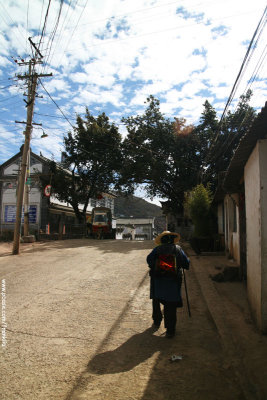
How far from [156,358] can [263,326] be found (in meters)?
1.74

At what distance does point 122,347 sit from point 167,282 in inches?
47.4

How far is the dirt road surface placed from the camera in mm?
3328

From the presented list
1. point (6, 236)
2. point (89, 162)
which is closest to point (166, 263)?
point (6, 236)

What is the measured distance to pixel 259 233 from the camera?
4.79 meters

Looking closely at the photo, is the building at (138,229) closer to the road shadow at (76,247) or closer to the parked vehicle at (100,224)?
the parked vehicle at (100,224)

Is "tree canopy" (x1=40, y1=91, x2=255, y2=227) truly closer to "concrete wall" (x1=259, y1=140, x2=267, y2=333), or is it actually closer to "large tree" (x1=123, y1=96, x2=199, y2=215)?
"large tree" (x1=123, y1=96, x2=199, y2=215)

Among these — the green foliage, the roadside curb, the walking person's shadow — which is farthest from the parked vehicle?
the walking person's shadow

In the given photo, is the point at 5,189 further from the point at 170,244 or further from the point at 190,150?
the point at 170,244

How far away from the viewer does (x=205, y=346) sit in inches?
178

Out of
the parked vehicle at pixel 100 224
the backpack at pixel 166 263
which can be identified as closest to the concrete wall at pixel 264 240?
the backpack at pixel 166 263

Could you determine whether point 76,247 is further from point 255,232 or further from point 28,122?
point 255,232

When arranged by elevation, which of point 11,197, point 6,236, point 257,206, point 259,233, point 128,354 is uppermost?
point 11,197

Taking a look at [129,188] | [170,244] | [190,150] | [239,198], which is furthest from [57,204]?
[170,244]

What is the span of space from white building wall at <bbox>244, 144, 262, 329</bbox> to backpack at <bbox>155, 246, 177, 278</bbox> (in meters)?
1.31
